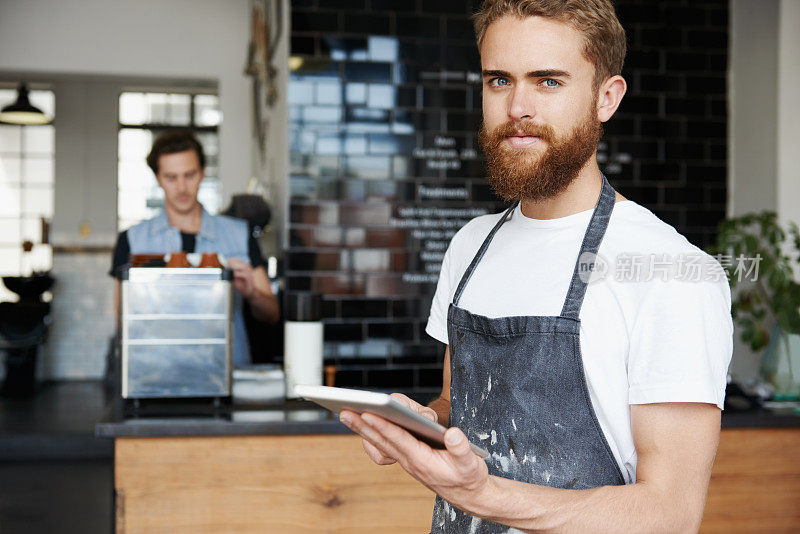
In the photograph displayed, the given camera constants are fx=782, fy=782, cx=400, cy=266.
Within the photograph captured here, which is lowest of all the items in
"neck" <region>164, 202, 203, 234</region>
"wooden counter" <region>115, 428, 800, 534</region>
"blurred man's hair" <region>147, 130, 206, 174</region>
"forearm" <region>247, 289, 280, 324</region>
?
"wooden counter" <region>115, 428, 800, 534</region>

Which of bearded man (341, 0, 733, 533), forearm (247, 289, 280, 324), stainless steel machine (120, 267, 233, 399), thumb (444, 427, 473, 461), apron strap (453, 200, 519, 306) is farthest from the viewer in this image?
forearm (247, 289, 280, 324)

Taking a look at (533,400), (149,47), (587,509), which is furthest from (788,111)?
(149,47)

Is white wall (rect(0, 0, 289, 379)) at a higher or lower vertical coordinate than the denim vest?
higher

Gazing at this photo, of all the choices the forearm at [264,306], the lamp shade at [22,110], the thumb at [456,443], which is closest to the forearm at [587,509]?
the thumb at [456,443]

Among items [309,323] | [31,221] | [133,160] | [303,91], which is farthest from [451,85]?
[31,221]

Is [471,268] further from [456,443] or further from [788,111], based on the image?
[788,111]

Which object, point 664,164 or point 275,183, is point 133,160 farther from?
point 664,164

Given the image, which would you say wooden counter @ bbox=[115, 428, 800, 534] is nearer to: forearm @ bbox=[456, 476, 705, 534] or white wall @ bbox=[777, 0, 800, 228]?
forearm @ bbox=[456, 476, 705, 534]

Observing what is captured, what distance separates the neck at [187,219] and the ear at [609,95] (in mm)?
2319

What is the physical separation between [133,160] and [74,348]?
2.05 metres

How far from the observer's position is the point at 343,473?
2.10 m

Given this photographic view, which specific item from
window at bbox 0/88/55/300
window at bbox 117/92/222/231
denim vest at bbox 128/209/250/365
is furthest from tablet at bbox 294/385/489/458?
window at bbox 0/88/55/300

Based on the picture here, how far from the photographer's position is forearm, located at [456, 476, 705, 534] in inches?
38.1

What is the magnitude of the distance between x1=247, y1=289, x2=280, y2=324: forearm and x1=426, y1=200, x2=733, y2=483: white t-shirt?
6.14ft
